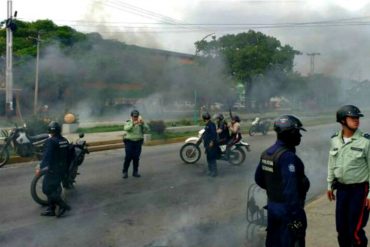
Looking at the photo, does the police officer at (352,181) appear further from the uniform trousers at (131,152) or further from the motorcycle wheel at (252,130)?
the motorcycle wheel at (252,130)

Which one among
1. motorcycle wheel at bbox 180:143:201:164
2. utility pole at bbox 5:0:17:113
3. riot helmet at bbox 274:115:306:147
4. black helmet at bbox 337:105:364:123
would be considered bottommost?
motorcycle wheel at bbox 180:143:201:164

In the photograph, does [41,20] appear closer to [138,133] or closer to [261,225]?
[138,133]

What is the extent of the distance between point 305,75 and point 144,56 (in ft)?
29.3

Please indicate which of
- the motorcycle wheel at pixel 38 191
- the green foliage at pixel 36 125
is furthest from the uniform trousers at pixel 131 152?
the green foliage at pixel 36 125

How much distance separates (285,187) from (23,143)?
31.1 ft

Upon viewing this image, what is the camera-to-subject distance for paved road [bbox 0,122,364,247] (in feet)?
18.1

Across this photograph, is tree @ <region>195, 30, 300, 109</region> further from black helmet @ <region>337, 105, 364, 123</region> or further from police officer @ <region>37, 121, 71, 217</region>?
black helmet @ <region>337, 105, 364, 123</region>

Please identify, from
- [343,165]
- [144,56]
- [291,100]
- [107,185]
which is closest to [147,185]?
[107,185]

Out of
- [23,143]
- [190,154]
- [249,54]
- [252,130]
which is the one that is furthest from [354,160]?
[252,130]

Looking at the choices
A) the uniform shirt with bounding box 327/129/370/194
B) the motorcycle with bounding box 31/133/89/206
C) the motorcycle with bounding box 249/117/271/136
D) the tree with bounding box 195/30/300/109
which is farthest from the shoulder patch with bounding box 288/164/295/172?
the motorcycle with bounding box 249/117/271/136

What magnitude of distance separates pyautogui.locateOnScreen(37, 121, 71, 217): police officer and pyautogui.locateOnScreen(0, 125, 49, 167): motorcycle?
4819 mm

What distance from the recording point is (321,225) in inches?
228

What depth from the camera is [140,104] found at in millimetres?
27906

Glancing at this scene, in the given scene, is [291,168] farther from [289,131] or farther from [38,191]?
[38,191]
